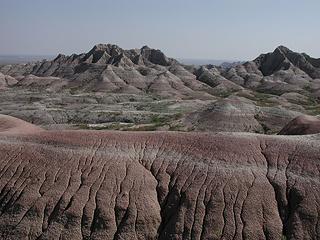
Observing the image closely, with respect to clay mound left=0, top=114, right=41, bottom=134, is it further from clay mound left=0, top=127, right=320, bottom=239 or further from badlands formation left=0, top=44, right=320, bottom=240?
clay mound left=0, top=127, right=320, bottom=239

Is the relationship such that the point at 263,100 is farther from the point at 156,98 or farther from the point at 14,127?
the point at 14,127

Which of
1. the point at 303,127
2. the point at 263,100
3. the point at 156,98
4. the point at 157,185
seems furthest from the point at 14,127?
the point at 263,100

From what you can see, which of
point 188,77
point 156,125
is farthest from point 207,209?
point 188,77

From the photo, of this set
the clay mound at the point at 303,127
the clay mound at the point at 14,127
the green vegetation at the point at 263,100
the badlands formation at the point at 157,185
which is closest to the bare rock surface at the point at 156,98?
the green vegetation at the point at 263,100

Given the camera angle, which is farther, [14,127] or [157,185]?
[14,127]

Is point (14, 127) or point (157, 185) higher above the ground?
point (14, 127)

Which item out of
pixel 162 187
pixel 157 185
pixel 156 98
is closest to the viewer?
pixel 162 187
